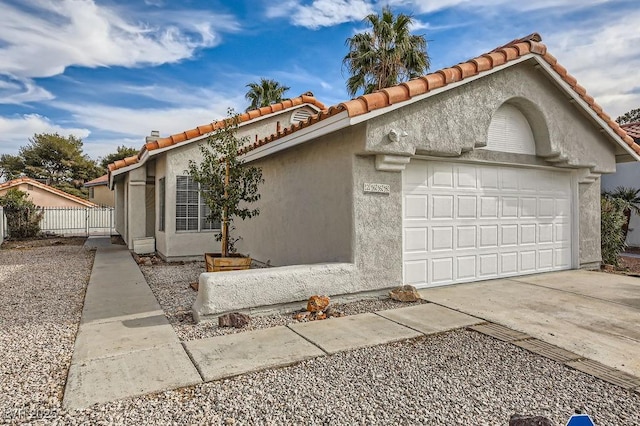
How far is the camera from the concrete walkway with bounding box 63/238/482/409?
3.58 m

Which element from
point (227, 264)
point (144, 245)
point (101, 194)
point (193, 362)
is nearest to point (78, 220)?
point (101, 194)

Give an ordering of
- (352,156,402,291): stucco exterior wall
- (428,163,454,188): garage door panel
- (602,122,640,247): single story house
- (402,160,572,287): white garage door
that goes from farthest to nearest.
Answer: (602,122,640,247): single story house, (428,163,454,188): garage door panel, (402,160,572,287): white garage door, (352,156,402,291): stucco exterior wall

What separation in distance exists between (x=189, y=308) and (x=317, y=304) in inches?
85.7

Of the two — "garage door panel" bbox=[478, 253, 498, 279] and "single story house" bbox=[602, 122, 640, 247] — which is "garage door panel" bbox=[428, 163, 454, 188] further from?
"single story house" bbox=[602, 122, 640, 247]

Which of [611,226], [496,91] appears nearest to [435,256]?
[496,91]

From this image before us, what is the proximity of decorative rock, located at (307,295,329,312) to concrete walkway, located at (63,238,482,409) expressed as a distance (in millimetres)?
327

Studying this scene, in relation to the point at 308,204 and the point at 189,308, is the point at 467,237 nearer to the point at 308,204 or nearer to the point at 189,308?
the point at 308,204

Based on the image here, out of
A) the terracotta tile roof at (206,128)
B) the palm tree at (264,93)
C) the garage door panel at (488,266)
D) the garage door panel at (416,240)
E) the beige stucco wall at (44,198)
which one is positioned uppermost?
the palm tree at (264,93)

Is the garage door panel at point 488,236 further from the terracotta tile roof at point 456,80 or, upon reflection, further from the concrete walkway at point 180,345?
the terracotta tile roof at point 456,80

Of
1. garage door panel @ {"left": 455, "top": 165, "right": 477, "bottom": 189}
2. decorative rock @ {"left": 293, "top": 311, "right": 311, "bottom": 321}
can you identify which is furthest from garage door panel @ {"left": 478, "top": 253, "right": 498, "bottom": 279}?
decorative rock @ {"left": 293, "top": 311, "right": 311, "bottom": 321}

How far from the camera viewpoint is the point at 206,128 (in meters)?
11.4

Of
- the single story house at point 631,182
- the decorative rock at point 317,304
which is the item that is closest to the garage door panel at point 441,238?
the decorative rock at point 317,304

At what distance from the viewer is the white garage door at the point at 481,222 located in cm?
723

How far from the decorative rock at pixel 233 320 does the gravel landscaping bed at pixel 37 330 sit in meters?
1.72
